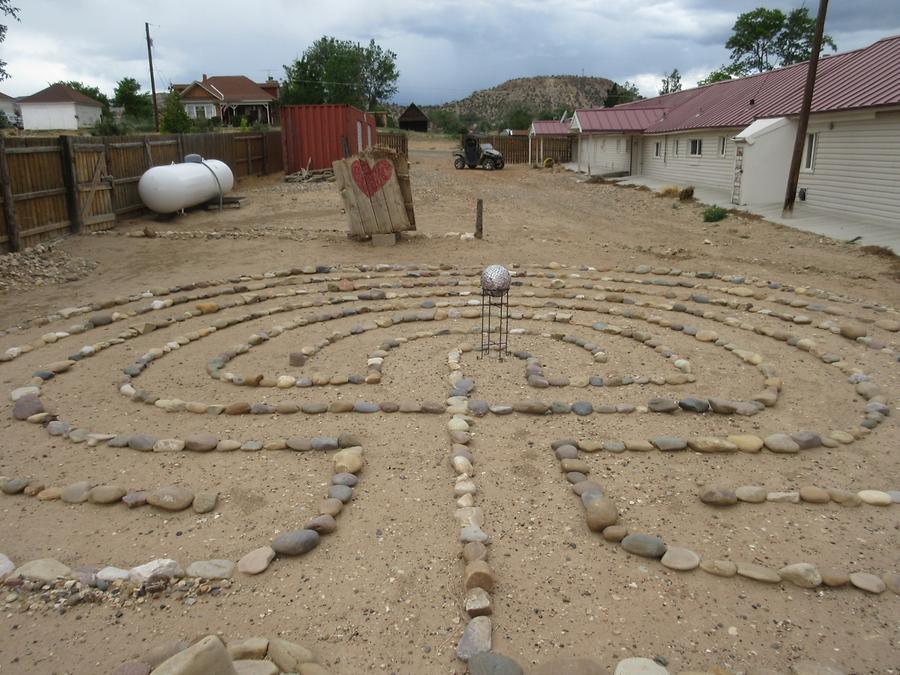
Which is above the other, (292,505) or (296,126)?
(296,126)

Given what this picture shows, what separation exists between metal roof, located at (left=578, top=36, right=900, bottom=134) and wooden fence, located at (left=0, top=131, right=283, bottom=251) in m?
16.7

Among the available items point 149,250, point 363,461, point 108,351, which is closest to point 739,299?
point 363,461

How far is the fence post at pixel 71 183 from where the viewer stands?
1305 cm

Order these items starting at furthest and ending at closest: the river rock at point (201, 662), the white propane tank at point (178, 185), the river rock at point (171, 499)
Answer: the white propane tank at point (178, 185), the river rock at point (171, 499), the river rock at point (201, 662)

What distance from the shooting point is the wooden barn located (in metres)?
75.0

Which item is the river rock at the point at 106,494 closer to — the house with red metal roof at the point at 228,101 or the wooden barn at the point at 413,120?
the house with red metal roof at the point at 228,101

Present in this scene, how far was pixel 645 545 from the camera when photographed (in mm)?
3670

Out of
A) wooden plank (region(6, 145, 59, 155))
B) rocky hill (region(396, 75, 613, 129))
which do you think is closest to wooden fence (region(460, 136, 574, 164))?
wooden plank (region(6, 145, 59, 155))

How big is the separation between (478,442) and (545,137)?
38133mm

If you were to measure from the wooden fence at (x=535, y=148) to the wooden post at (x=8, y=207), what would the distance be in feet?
100

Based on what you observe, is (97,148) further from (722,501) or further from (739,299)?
(722,501)

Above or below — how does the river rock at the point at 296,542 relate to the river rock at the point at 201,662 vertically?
below

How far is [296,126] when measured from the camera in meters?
24.2

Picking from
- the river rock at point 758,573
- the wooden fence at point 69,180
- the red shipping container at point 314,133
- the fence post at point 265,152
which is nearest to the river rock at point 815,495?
the river rock at point 758,573
